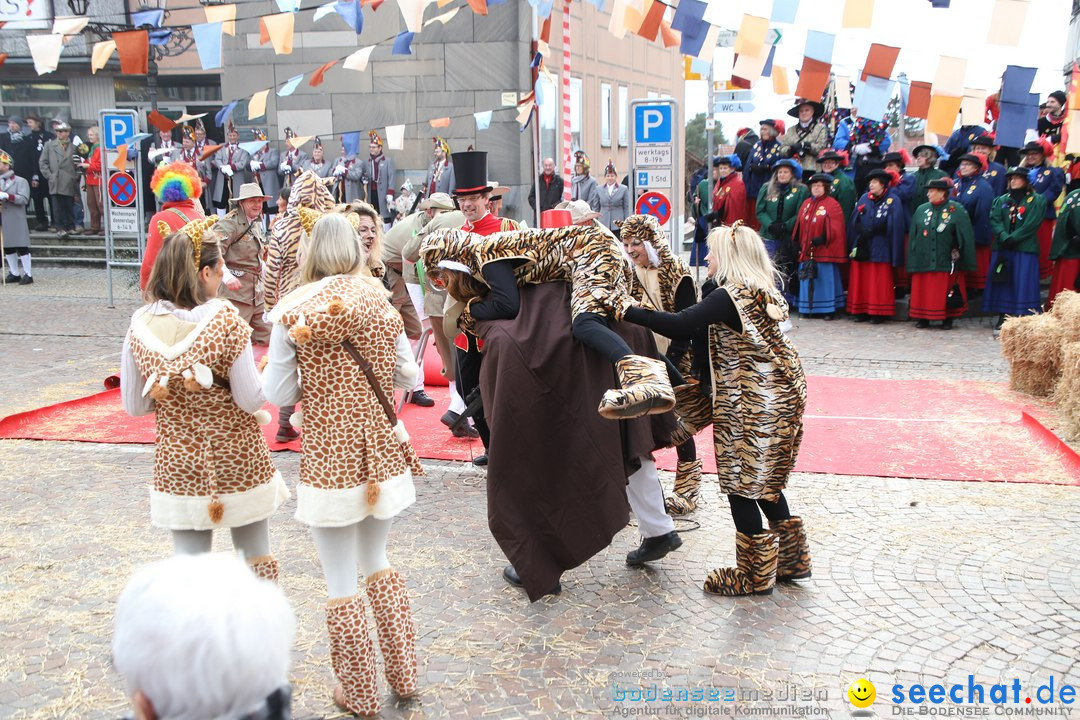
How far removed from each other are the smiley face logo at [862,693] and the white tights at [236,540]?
2.35m

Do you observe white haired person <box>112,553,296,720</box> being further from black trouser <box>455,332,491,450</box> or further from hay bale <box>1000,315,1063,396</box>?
hay bale <box>1000,315,1063,396</box>

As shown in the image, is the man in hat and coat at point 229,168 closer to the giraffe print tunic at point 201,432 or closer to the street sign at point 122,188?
the street sign at point 122,188

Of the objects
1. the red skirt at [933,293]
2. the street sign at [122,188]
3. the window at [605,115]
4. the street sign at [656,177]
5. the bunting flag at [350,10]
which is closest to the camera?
the street sign at [656,177]

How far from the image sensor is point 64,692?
375 centimetres

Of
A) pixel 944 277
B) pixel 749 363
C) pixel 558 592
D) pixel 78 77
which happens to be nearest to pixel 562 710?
pixel 558 592

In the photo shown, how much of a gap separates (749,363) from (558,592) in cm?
139

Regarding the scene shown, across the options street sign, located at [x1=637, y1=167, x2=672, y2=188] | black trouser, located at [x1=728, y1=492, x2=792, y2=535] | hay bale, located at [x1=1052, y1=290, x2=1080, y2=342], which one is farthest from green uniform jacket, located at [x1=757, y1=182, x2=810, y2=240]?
black trouser, located at [x1=728, y1=492, x2=792, y2=535]

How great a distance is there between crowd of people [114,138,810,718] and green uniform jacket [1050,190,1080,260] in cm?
784

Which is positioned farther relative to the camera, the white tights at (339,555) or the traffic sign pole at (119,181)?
the traffic sign pole at (119,181)

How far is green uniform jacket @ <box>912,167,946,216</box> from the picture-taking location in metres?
12.4

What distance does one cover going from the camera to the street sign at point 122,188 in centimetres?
1388

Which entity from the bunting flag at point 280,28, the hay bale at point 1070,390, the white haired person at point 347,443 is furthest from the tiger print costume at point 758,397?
the bunting flag at point 280,28

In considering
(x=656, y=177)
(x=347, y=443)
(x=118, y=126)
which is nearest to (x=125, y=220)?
(x=118, y=126)

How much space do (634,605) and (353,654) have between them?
5.06ft
